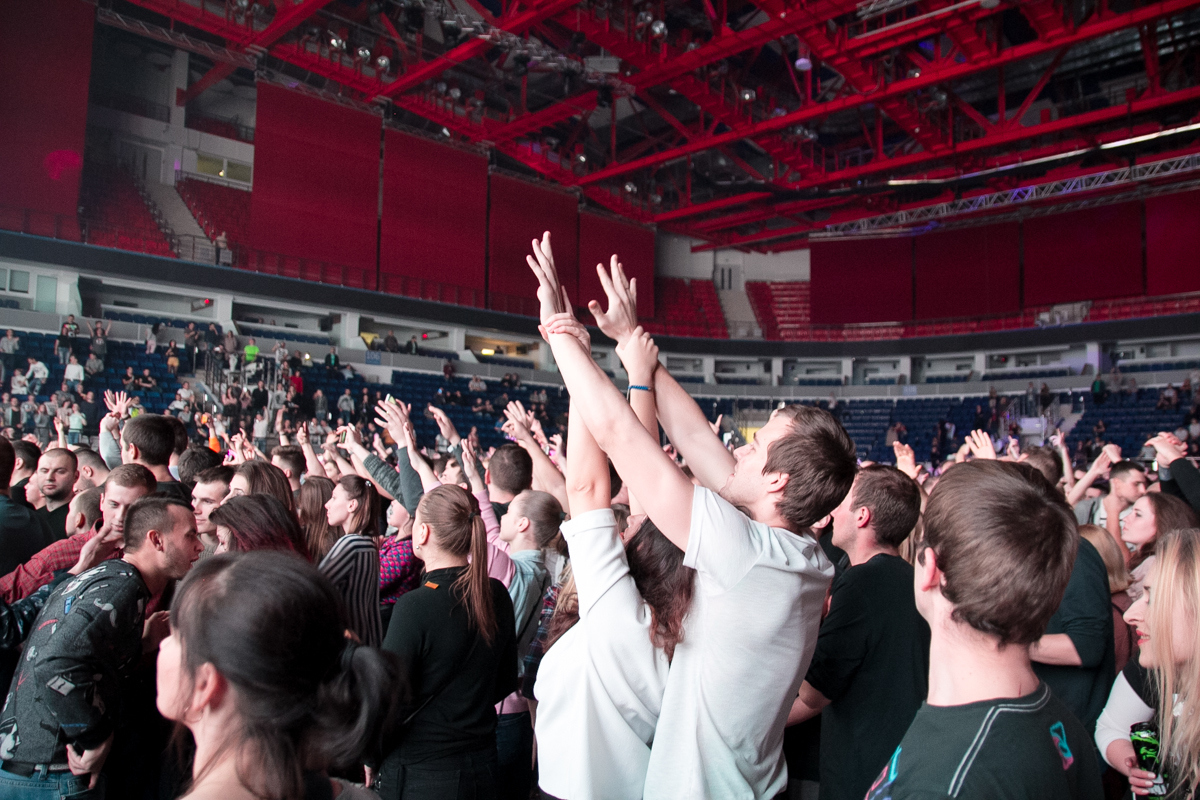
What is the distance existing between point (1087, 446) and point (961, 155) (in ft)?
25.0

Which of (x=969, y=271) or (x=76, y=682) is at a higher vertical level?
(x=969, y=271)

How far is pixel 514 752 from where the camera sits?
303 cm

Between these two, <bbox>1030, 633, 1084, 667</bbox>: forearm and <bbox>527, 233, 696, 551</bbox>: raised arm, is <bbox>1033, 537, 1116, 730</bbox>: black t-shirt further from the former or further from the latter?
<bbox>527, 233, 696, 551</bbox>: raised arm

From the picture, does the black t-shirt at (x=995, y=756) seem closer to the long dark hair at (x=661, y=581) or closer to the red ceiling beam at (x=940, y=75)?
the long dark hair at (x=661, y=581)

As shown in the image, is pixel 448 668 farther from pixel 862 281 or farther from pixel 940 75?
pixel 862 281

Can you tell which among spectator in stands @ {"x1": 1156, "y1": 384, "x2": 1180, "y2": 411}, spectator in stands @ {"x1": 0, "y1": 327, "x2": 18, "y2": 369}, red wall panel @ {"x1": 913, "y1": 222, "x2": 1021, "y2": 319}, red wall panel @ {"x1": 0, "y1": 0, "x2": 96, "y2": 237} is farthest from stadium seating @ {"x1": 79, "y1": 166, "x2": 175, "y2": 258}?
spectator in stands @ {"x1": 1156, "y1": 384, "x2": 1180, "y2": 411}

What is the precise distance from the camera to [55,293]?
15984 mm

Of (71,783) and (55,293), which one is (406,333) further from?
(71,783)

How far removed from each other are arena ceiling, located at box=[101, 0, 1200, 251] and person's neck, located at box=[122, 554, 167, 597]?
13568 mm

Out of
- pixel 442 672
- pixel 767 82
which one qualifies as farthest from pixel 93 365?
pixel 767 82

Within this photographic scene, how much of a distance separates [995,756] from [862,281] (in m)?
27.9

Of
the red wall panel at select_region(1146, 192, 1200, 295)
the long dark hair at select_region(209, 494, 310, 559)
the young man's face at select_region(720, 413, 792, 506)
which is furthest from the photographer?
the red wall panel at select_region(1146, 192, 1200, 295)

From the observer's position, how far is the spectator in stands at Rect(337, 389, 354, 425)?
1675cm

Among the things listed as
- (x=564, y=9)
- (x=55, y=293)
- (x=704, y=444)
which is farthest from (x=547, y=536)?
(x=55, y=293)
